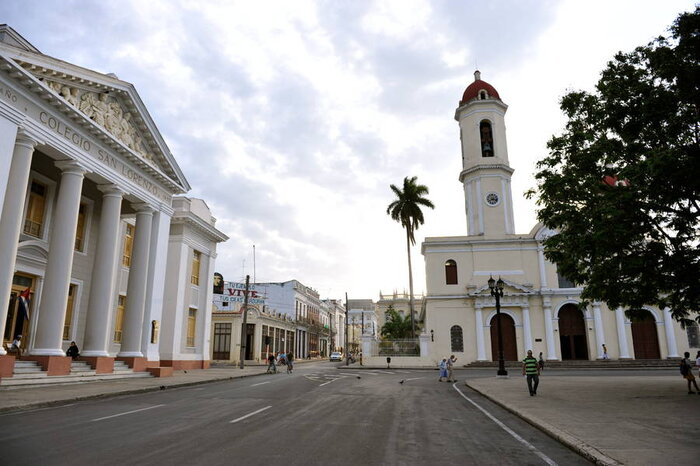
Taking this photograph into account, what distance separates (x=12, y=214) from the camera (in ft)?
50.8

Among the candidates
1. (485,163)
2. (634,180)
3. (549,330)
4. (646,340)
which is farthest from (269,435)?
(646,340)

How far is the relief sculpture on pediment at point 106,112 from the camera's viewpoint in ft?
59.3

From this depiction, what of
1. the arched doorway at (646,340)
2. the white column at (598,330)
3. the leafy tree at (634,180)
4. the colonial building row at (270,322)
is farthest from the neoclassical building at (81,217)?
the arched doorway at (646,340)

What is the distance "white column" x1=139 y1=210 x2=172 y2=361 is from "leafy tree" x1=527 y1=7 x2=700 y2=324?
61.5ft

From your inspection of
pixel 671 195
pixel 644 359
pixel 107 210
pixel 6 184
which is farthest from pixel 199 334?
pixel 644 359

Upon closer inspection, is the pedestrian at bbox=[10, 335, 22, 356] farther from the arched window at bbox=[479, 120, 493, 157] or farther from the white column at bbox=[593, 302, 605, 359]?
the white column at bbox=[593, 302, 605, 359]

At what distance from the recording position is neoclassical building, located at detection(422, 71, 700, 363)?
38875 millimetres

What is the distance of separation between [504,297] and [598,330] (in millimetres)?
8041

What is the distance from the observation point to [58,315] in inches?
687

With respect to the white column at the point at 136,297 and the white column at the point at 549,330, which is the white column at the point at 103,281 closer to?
the white column at the point at 136,297

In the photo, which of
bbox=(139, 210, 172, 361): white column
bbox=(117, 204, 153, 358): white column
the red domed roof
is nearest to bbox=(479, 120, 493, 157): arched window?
the red domed roof

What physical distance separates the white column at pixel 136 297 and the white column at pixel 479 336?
27.3 m

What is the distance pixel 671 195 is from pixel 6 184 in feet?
65.6

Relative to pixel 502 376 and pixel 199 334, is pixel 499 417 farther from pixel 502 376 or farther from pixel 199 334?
pixel 199 334
